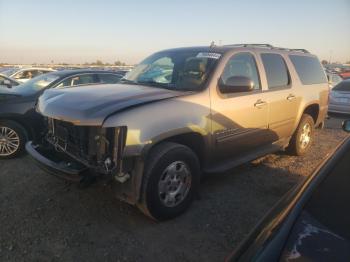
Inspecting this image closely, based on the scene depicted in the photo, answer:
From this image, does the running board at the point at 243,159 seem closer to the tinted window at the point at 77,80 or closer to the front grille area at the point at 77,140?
the front grille area at the point at 77,140

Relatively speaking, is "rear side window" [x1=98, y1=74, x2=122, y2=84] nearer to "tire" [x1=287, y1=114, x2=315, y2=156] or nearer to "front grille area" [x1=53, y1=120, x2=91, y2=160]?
"front grille area" [x1=53, y1=120, x2=91, y2=160]

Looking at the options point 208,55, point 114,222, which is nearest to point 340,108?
point 208,55

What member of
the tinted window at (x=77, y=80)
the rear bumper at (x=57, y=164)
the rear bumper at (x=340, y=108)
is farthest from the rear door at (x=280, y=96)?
the rear bumper at (x=340, y=108)

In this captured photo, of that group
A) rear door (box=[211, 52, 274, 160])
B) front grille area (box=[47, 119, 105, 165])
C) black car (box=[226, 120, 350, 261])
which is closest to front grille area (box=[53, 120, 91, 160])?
front grille area (box=[47, 119, 105, 165])

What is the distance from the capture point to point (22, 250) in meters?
3.21

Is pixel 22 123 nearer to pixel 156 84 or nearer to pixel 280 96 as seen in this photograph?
pixel 156 84

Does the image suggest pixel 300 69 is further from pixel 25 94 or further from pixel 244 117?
pixel 25 94

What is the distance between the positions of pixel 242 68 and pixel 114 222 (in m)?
2.70

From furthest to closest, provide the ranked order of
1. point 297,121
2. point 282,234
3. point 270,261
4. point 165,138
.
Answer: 1. point 297,121
2. point 165,138
3. point 282,234
4. point 270,261

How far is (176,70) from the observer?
458 centimetres

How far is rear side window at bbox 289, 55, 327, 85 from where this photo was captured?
5.95m

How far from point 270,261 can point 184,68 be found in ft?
11.3

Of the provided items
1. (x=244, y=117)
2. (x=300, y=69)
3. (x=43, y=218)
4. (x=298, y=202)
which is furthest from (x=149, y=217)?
(x=300, y=69)

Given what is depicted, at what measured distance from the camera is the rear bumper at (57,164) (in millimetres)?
3424
